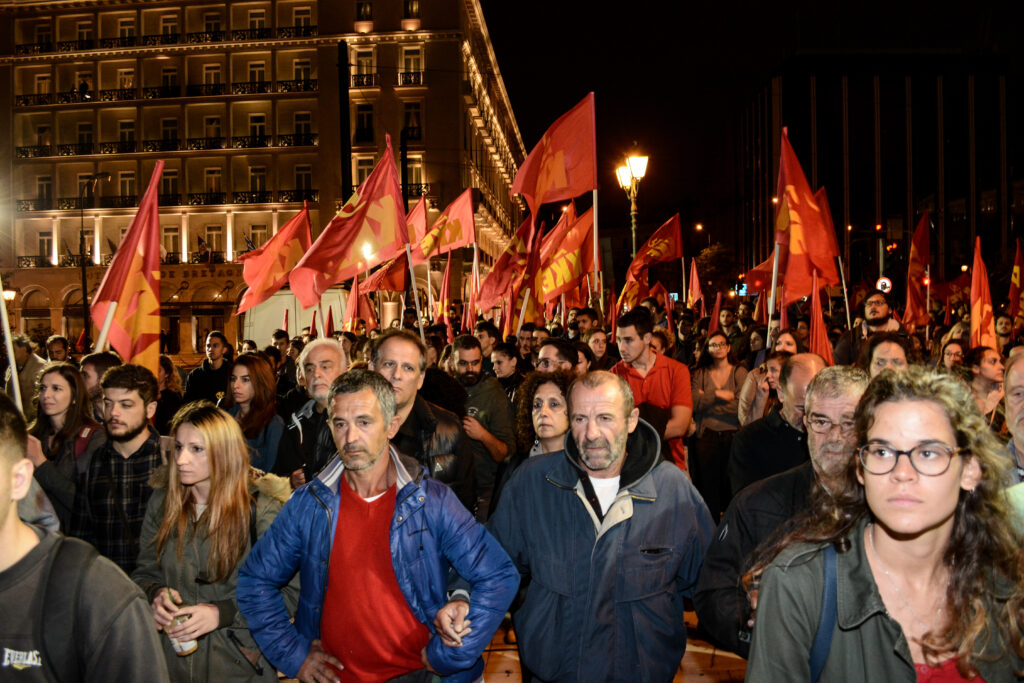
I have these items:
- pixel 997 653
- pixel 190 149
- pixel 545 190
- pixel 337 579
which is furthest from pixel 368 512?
pixel 190 149

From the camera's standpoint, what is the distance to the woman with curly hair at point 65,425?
4.55 m

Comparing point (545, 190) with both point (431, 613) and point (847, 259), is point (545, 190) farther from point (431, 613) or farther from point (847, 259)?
point (847, 259)

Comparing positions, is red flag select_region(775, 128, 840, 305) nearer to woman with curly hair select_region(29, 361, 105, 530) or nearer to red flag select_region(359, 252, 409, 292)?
red flag select_region(359, 252, 409, 292)

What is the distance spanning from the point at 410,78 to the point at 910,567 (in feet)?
162

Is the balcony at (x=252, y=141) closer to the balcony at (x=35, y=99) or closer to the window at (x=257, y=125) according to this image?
the window at (x=257, y=125)

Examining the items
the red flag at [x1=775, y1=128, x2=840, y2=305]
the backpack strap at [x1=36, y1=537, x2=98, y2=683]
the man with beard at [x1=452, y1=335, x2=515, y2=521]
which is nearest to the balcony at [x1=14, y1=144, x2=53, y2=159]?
the red flag at [x1=775, y1=128, x2=840, y2=305]

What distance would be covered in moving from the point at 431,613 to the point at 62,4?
59.7 m

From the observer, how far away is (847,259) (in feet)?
186

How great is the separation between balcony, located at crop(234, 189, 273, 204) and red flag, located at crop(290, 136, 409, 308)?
1720 inches

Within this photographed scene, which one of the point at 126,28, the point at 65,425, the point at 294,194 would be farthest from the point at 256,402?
the point at 126,28

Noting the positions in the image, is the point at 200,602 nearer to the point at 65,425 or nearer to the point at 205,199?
the point at 65,425

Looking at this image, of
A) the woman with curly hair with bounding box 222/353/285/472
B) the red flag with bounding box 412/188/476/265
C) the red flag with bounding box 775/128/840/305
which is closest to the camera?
the woman with curly hair with bounding box 222/353/285/472

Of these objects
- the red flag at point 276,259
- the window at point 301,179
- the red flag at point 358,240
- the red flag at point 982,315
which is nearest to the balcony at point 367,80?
the window at point 301,179

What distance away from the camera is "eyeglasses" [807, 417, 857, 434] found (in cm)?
320
